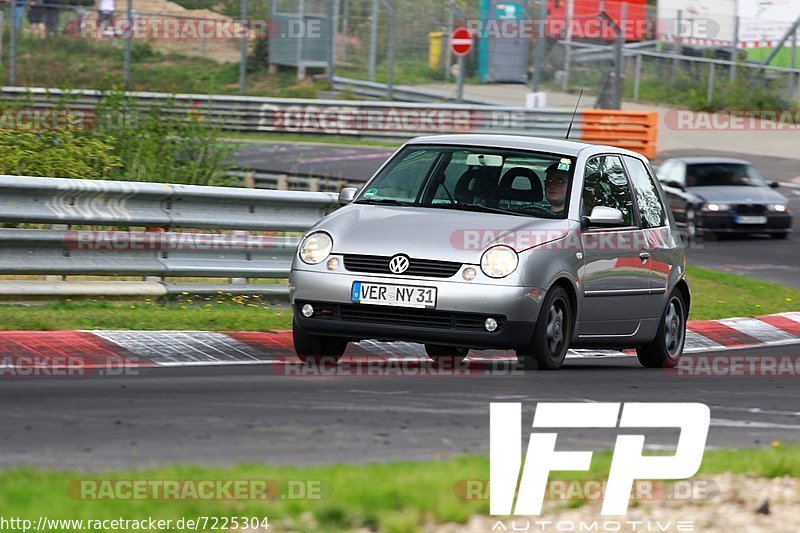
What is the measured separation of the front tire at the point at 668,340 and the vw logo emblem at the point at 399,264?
9.15 feet

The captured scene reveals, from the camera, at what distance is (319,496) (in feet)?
16.1

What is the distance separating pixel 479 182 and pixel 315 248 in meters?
1.29

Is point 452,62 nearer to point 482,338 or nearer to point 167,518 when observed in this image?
point 482,338

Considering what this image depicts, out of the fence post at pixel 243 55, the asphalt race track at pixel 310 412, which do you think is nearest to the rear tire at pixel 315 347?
the asphalt race track at pixel 310 412

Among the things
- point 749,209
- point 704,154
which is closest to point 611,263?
point 749,209

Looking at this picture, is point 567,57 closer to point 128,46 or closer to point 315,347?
point 128,46

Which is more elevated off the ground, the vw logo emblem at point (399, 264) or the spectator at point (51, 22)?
the spectator at point (51, 22)

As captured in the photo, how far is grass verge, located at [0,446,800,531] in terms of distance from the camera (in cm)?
464

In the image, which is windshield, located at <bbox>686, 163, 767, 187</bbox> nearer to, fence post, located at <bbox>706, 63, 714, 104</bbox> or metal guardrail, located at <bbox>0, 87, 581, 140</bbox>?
metal guardrail, located at <bbox>0, 87, 581, 140</bbox>

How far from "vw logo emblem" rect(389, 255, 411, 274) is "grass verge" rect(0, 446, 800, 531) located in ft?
10.6

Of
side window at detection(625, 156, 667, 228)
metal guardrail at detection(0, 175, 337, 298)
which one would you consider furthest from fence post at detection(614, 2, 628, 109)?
side window at detection(625, 156, 667, 228)

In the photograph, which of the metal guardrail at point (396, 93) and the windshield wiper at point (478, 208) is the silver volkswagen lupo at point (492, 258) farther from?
the metal guardrail at point (396, 93)

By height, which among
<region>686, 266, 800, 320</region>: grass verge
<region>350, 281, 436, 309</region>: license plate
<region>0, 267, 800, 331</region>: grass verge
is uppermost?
<region>350, 281, 436, 309</region>: license plate

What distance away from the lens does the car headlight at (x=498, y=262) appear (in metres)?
8.91
